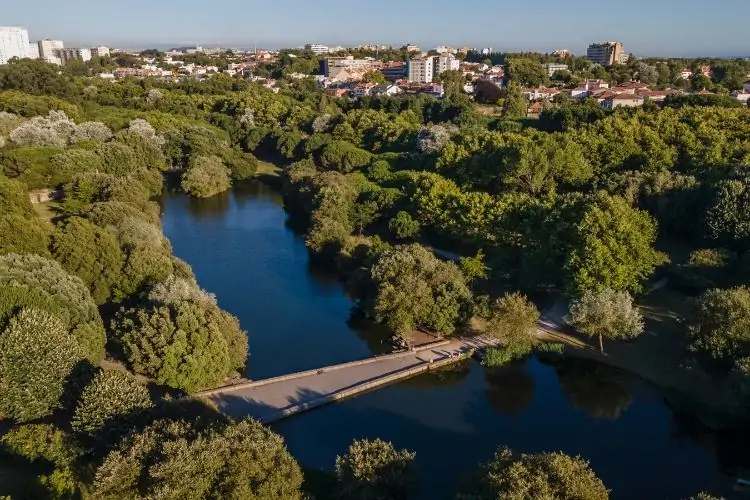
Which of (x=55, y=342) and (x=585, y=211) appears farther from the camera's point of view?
(x=585, y=211)

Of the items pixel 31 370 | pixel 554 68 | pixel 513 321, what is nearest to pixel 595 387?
pixel 513 321

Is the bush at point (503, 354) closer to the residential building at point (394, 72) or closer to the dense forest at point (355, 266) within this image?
the dense forest at point (355, 266)

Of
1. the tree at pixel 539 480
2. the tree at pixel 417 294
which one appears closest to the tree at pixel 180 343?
the tree at pixel 417 294

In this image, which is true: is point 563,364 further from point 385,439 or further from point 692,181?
point 692,181

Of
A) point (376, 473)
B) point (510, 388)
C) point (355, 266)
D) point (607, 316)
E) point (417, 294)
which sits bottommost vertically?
point (510, 388)

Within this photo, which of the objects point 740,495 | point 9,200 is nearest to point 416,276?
point 740,495

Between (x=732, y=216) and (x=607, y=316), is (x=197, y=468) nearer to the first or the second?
(x=607, y=316)
